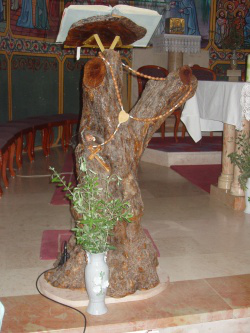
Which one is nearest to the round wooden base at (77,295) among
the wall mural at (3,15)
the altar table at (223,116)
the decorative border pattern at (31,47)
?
the altar table at (223,116)

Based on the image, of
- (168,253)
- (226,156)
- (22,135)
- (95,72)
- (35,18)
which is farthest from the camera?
(35,18)

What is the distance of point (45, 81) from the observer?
8.21m

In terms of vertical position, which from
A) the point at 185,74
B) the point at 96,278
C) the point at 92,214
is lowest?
the point at 96,278

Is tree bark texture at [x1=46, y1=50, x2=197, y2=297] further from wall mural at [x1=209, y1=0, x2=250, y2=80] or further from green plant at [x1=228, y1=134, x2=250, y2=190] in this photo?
wall mural at [x1=209, y1=0, x2=250, y2=80]

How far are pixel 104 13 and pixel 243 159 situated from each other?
7.54 feet

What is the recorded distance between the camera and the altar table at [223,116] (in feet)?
13.0

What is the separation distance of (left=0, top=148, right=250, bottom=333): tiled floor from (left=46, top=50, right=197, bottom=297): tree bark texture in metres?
0.18

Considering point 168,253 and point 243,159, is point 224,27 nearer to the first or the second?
point 243,159

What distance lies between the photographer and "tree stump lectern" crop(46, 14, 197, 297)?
2656 mm

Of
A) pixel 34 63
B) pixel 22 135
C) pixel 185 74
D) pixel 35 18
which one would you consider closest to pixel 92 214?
pixel 185 74

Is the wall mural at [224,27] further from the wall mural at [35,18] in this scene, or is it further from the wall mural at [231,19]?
the wall mural at [35,18]

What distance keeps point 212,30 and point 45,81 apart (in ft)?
13.1

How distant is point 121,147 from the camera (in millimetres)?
2723

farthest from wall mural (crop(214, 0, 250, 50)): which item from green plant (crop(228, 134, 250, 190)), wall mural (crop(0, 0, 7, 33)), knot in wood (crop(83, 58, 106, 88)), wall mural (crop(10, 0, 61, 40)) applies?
knot in wood (crop(83, 58, 106, 88))
